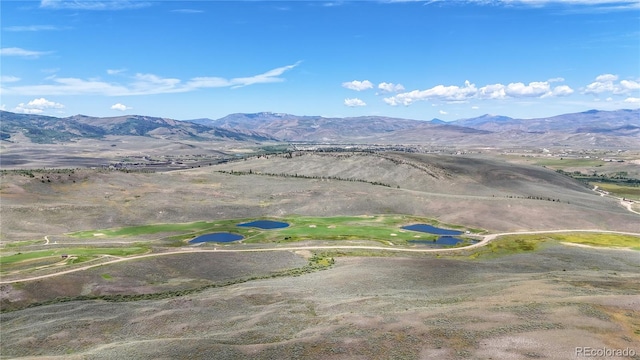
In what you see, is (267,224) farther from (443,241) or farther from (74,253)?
(74,253)

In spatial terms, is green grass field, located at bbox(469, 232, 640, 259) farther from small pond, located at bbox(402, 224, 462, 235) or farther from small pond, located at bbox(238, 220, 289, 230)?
small pond, located at bbox(238, 220, 289, 230)

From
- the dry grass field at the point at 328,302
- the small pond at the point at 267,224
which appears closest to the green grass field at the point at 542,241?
the dry grass field at the point at 328,302

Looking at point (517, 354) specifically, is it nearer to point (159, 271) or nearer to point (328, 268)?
point (328, 268)

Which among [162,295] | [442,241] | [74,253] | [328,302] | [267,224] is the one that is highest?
[328,302]

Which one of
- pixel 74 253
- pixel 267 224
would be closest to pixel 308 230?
pixel 267 224

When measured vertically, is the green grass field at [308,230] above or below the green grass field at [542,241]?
above

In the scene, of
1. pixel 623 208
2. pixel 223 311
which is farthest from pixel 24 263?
pixel 623 208

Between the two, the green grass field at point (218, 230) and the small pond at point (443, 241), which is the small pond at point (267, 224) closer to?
the green grass field at point (218, 230)

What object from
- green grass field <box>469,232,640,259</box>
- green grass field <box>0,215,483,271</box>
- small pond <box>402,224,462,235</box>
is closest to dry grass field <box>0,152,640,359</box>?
green grass field <box>469,232,640,259</box>
